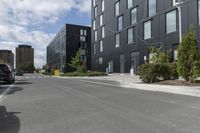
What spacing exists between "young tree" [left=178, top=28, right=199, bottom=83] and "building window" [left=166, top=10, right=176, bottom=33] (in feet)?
54.1

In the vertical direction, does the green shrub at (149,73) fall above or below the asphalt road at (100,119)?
above

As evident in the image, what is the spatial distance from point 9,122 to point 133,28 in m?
41.0

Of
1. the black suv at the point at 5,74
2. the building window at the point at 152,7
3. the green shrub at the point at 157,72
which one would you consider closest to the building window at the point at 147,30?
the building window at the point at 152,7

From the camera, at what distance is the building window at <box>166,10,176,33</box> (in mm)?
36406

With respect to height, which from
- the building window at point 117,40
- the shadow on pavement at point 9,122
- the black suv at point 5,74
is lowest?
the shadow on pavement at point 9,122

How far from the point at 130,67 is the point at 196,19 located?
58.3 ft

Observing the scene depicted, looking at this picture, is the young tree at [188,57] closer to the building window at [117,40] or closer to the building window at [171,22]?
the building window at [171,22]

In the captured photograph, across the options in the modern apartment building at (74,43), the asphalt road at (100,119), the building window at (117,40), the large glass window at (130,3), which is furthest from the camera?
the modern apartment building at (74,43)

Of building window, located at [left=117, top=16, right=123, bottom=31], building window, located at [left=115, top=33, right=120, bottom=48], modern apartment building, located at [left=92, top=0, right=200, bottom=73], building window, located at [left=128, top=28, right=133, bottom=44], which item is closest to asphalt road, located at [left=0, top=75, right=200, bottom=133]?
modern apartment building, located at [left=92, top=0, right=200, bottom=73]

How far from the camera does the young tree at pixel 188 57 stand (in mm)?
19859

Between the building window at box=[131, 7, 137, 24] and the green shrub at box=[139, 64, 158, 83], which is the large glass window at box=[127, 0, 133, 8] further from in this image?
the green shrub at box=[139, 64, 158, 83]

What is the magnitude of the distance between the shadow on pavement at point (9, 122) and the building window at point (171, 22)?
96.2ft

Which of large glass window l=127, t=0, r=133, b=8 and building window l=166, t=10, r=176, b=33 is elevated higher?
large glass window l=127, t=0, r=133, b=8

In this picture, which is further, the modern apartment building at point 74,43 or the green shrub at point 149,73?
the modern apartment building at point 74,43
